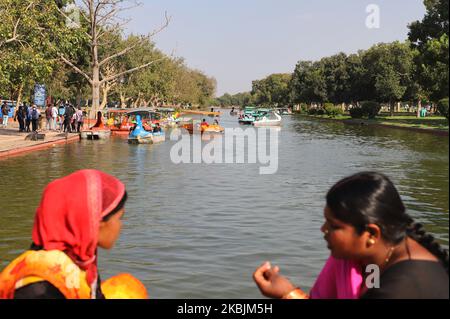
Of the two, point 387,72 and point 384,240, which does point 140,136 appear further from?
point 387,72

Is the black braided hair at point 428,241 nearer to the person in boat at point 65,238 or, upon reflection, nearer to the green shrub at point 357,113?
the person in boat at point 65,238

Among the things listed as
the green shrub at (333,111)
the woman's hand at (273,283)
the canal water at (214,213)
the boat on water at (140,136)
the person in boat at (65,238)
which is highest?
the green shrub at (333,111)

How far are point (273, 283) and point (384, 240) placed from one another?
66 centimetres

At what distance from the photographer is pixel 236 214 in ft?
36.2

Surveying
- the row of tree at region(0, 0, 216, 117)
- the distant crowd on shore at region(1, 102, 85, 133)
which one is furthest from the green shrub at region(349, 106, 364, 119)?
the distant crowd on shore at region(1, 102, 85, 133)

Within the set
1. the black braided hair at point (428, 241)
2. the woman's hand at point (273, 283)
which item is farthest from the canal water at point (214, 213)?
the woman's hand at point (273, 283)

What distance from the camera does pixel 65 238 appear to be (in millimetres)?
2613

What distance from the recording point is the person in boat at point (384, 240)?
2197mm

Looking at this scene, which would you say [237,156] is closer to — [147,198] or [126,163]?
[126,163]

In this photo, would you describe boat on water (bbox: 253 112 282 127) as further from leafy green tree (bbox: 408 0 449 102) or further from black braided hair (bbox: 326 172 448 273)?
black braided hair (bbox: 326 172 448 273)

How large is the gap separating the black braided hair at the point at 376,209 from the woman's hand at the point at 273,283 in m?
0.56
